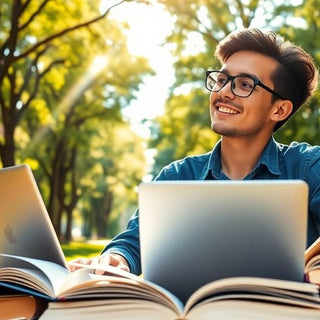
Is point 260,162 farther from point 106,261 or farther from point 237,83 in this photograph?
point 106,261

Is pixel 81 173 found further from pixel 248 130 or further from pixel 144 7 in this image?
pixel 248 130

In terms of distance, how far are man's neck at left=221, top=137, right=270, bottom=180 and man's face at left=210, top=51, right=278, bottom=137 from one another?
0.05m

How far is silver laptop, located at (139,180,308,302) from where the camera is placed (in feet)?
5.20

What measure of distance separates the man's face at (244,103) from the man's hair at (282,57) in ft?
0.12

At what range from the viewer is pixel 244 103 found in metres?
2.90

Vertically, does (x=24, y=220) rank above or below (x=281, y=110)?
below

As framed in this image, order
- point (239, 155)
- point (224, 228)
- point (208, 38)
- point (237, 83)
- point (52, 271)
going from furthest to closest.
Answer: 1. point (208, 38)
2. point (239, 155)
3. point (237, 83)
4. point (52, 271)
5. point (224, 228)

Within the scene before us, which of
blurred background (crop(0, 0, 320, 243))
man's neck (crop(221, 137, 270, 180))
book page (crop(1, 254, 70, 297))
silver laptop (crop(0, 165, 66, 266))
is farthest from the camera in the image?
blurred background (crop(0, 0, 320, 243))

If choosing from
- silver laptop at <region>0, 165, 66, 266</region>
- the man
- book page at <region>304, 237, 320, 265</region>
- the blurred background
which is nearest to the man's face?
the man

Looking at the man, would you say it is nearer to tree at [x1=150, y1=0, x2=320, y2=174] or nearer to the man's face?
the man's face

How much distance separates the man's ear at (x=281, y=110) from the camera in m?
3.08

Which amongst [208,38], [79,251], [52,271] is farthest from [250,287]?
[79,251]

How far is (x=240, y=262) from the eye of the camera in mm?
1685

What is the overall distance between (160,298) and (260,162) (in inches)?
57.9
